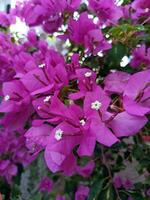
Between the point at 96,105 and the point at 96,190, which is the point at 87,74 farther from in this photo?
the point at 96,190

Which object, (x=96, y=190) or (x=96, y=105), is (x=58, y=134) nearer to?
(x=96, y=105)

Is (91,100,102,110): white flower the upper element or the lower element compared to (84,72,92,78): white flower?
lower

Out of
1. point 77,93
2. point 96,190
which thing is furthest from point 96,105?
point 96,190

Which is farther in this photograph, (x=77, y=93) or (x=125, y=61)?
(x=125, y=61)

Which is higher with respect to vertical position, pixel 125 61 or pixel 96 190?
pixel 125 61

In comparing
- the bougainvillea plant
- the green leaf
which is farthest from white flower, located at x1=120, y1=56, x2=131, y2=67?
the green leaf

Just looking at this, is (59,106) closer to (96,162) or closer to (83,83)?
(83,83)

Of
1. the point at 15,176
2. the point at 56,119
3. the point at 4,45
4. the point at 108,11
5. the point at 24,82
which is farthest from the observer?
the point at 15,176

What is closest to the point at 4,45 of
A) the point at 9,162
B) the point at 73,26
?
the point at 73,26

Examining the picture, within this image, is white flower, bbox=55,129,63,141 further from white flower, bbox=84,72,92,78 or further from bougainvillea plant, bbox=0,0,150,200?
white flower, bbox=84,72,92,78
